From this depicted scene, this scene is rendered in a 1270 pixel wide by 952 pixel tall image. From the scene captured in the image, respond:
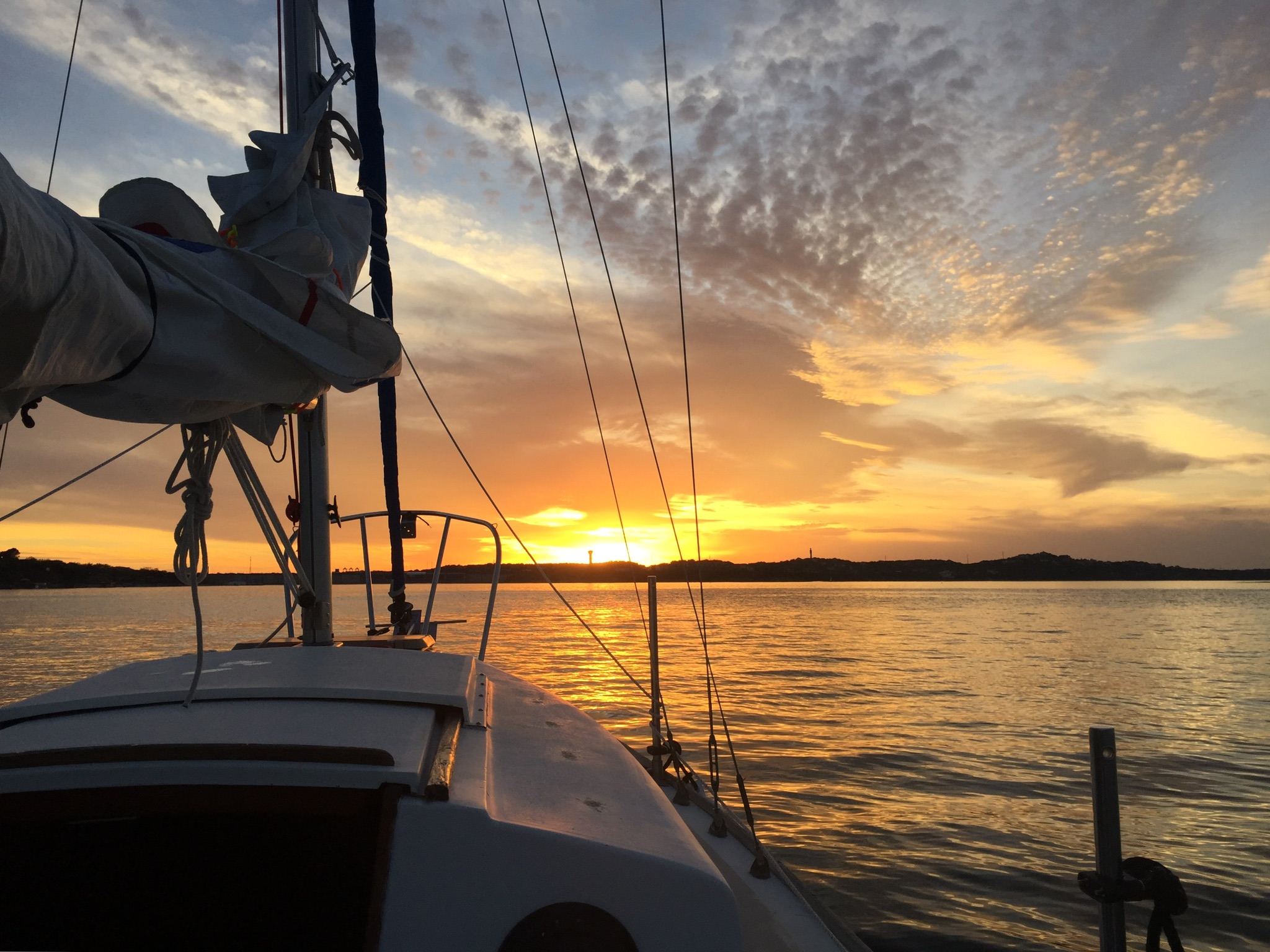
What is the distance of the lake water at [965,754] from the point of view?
617cm

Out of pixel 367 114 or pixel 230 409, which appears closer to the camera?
pixel 230 409

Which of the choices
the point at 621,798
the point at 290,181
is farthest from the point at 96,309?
the point at 290,181

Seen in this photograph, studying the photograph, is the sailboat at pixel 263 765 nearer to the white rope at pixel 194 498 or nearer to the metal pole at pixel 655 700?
the white rope at pixel 194 498

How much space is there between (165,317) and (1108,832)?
3.45 meters

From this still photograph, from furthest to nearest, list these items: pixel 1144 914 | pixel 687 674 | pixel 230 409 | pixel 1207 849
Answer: pixel 687 674 < pixel 1207 849 < pixel 1144 914 < pixel 230 409

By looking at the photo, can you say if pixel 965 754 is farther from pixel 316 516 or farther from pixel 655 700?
pixel 316 516

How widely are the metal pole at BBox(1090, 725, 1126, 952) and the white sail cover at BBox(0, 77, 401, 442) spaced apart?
3.08 m

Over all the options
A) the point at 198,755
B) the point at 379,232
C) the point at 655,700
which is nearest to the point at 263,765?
the point at 198,755

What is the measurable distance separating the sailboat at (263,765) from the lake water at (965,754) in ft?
10.8

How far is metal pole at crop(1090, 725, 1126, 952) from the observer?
8.21 feet

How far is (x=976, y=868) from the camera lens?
6801 mm

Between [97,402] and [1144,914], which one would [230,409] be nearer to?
[97,402]

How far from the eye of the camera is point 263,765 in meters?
2.21

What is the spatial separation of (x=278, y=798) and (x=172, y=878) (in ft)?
2.77
